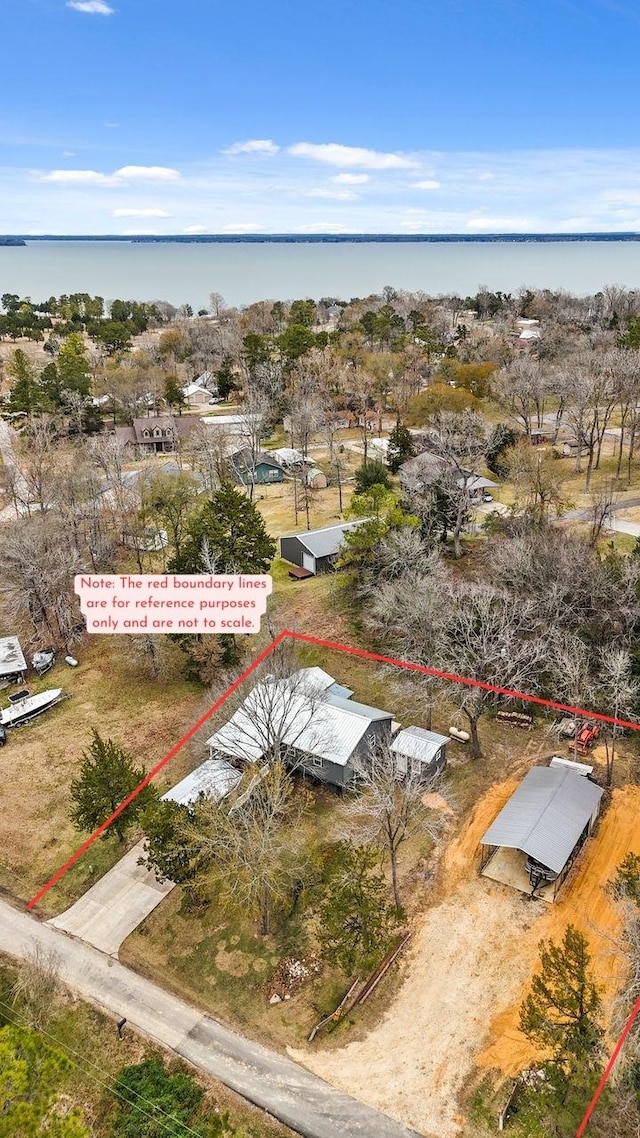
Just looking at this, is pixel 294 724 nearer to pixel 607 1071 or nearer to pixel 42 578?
pixel 607 1071

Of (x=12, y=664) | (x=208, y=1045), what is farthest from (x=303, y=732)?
(x=12, y=664)

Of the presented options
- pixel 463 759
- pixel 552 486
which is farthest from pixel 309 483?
pixel 463 759

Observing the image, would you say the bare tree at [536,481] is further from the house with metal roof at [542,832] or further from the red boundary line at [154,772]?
the house with metal roof at [542,832]

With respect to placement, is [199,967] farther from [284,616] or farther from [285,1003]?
[284,616]

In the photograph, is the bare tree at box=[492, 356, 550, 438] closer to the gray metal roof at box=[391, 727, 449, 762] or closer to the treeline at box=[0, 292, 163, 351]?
the gray metal roof at box=[391, 727, 449, 762]

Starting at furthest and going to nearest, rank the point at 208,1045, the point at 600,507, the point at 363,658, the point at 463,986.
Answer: the point at 600,507 → the point at 363,658 → the point at 463,986 → the point at 208,1045

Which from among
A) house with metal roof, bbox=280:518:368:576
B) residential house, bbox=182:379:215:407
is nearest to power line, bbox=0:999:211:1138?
house with metal roof, bbox=280:518:368:576

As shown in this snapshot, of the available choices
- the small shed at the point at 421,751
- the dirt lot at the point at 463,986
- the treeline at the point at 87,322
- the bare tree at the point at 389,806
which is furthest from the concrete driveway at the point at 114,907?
the treeline at the point at 87,322
